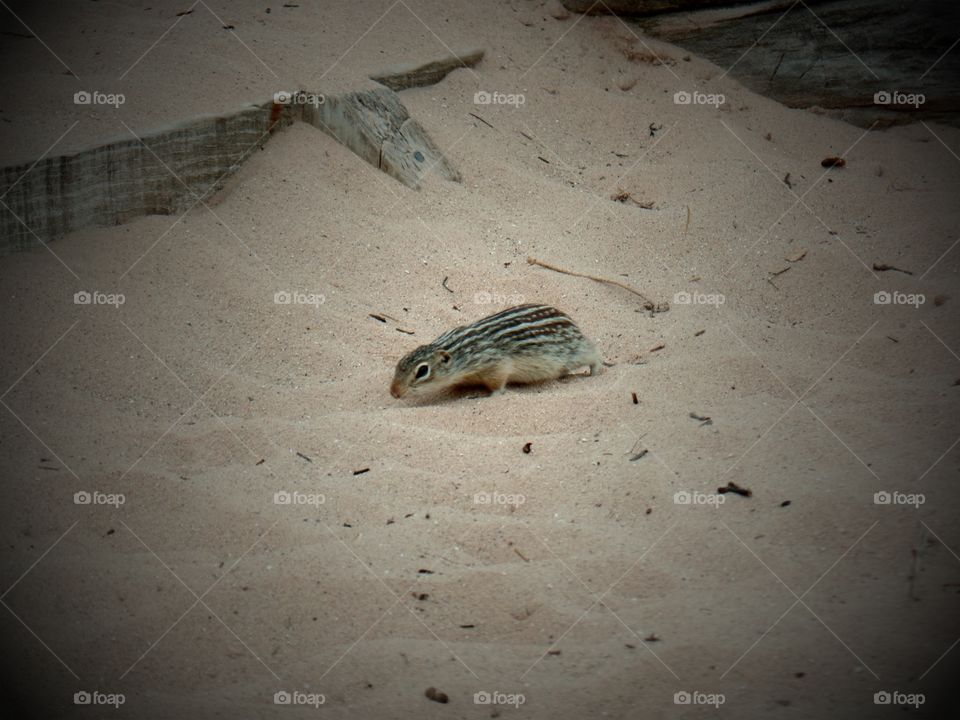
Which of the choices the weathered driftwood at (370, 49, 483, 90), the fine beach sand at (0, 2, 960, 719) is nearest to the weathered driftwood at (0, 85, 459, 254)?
the fine beach sand at (0, 2, 960, 719)

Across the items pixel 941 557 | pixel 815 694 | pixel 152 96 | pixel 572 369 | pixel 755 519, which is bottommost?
pixel 815 694

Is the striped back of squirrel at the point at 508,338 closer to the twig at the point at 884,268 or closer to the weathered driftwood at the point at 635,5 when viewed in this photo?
the twig at the point at 884,268

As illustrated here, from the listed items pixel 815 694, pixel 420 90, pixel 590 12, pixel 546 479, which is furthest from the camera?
pixel 590 12

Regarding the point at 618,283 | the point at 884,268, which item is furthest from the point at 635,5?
the point at 884,268

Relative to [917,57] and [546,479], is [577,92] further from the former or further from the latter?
[546,479]

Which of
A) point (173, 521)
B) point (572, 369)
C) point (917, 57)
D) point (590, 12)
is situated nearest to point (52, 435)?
point (173, 521)

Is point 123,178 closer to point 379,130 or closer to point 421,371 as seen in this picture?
point 379,130

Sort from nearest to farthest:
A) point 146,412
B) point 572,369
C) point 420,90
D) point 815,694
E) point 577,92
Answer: point 815,694, point 146,412, point 572,369, point 420,90, point 577,92
